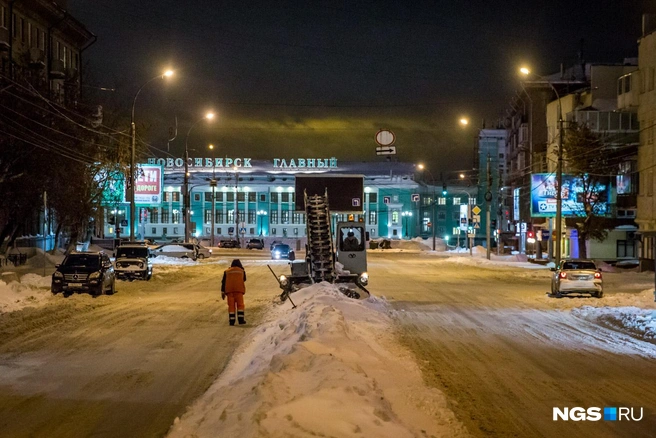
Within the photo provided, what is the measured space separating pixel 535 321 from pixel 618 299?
7.80 meters

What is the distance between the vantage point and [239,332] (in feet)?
58.3

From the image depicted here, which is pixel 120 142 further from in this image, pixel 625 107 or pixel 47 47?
pixel 625 107

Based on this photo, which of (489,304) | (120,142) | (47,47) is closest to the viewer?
(489,304)

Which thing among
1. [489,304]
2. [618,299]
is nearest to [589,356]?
[489,304]

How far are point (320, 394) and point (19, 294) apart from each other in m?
20.3

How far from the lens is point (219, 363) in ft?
43.7

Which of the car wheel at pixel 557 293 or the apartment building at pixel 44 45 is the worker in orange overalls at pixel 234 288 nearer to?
the car wheel at pixel 557 293

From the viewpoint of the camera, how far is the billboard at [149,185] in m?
56.8

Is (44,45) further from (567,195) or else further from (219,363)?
(219,363)

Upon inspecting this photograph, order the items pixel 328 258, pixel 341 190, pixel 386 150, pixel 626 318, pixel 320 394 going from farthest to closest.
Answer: pixel 341 190 → pixel 328 258 → pixel 386 150 → pixel 626 318 → pixel 320 394
